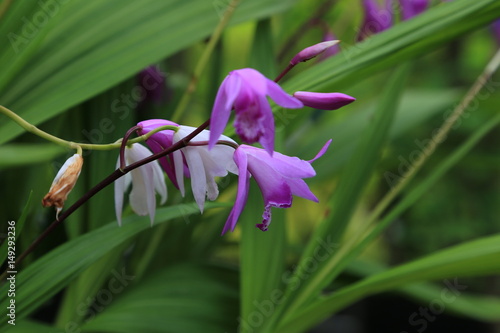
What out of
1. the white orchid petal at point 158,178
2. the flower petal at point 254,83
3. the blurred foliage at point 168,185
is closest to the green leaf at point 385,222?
the blurred foliage at point 168,185

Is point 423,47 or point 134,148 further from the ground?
point 423,47

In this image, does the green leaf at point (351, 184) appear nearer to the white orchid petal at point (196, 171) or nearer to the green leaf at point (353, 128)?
the green leaf at point (353, 128)

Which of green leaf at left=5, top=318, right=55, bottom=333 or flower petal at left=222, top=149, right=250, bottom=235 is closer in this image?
flower petal at left=222, top=149, right=250, bottom=235

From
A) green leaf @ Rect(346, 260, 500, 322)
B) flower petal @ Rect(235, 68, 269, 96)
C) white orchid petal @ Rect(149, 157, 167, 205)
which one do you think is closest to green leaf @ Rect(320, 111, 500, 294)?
green leaf @ Rect(346, 260, 500, 322)

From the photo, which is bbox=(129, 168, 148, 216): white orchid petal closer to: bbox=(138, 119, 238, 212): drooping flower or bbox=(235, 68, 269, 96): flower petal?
bbox=(138, 119, 238, 212): drooping flower

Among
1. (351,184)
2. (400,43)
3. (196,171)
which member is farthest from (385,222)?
(196,171)

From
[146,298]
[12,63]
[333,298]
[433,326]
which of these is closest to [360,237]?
[333,298]

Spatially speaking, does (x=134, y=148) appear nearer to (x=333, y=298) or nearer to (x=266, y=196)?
(x=266, y=196)

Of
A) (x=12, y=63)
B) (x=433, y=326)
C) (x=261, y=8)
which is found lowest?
(x=433, y=326)
